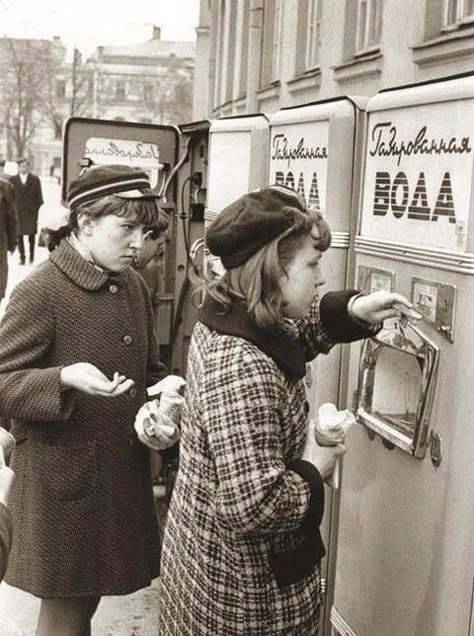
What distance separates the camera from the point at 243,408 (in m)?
2.40

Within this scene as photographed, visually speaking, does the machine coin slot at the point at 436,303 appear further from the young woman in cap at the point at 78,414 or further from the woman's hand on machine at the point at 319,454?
the young woman in cap at the point at 78,414

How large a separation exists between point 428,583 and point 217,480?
0.77 m

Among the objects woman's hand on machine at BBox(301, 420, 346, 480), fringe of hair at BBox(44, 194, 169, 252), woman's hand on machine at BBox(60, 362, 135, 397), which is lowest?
woman's hand on machine at BBox(301, 420, 346, 480)

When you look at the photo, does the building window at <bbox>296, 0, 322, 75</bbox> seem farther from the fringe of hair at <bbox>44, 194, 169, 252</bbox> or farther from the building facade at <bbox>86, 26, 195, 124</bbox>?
the building facade at <bbox>86, 26, 195, 124</bbox>

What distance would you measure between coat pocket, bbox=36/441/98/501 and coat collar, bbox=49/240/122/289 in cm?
49

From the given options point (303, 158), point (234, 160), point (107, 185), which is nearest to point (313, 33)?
point (234, 160)

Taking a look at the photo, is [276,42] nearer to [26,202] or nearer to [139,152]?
[139,152]

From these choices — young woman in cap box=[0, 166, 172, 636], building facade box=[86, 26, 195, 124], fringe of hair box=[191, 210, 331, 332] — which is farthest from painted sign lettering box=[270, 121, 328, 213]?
building facade box=[86, 26, 195, 124]

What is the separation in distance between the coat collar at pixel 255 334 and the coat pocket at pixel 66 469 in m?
0.95

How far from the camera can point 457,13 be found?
5645mm

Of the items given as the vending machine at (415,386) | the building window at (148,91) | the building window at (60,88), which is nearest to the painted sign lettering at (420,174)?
the vending machine at (415,386)

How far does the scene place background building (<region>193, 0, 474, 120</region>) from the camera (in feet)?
18.8

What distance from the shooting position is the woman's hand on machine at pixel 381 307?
2.80 metres

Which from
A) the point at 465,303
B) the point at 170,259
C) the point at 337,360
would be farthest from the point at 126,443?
the point at 170,259
